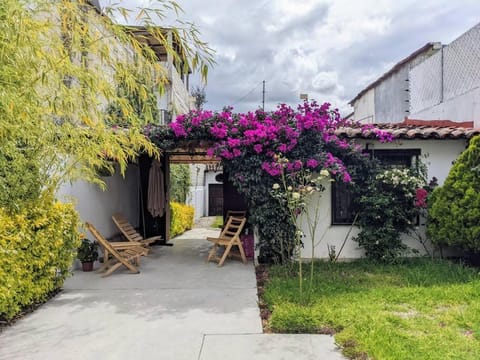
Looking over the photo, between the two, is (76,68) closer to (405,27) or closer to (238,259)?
(238,259)

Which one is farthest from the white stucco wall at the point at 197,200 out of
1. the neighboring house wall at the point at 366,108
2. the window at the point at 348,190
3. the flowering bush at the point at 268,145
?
the window at the point at 348,190

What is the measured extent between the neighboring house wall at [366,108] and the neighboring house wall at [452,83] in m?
6.09

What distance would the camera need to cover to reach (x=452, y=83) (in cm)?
1030

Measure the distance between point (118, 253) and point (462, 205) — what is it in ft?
22.3

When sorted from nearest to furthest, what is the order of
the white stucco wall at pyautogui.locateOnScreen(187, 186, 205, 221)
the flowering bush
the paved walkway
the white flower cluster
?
→ the paved walkway < the flowering bush < the white flower cluster < the white stucco wall at pyautogui.locateOnScreen(187, 186, 205, 221)

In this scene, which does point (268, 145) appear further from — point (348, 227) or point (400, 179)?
point (400, 179)

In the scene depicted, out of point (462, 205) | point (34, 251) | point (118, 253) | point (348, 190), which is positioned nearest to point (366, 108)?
point (348, 190)

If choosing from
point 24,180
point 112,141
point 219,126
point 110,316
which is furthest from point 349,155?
point 24,180

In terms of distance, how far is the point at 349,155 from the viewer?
767 centimetres

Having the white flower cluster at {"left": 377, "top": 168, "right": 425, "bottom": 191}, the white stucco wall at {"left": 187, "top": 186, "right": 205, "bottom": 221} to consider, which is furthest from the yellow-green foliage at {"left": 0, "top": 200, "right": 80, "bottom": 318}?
the white stucco wall at {"left": 187, "top": 186, "right": 205, "bottom": 221}

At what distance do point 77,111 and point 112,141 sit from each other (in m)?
0.87

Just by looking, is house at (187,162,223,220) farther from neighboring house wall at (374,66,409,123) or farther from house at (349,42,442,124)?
neighboring house wall at (374,66,409,123)

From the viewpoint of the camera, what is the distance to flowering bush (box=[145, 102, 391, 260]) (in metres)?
7.31

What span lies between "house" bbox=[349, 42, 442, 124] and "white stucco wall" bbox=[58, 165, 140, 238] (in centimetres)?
1072
